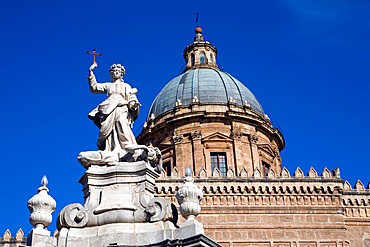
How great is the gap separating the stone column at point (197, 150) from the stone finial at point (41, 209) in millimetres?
31520

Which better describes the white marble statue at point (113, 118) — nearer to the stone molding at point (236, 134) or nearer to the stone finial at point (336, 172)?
the stone finial at point (336, 172)

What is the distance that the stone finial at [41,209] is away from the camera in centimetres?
1104

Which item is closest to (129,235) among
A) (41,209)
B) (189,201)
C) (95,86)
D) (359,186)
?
(189,201)

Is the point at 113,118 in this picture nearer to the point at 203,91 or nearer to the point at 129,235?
the point at 129,235

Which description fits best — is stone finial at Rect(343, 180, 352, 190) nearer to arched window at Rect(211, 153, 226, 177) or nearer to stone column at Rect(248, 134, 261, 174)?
stone column at Rect(248, 134, 261, 174)

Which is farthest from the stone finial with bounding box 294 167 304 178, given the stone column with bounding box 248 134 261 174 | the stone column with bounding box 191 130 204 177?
the stone column with bounding box 191 130 204 177

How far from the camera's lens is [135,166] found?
11812 mm

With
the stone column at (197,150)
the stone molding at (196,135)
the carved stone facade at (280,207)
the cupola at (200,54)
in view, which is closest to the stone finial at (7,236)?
the carved stone facade at (280,207)

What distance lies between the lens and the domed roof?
4706 cm

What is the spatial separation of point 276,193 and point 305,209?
6.28 feet

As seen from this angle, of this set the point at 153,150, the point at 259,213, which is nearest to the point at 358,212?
the point at 259,213

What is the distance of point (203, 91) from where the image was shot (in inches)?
1866

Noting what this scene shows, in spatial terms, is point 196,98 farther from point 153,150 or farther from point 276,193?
point 153,150

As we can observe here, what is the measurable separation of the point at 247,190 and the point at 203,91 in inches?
480
